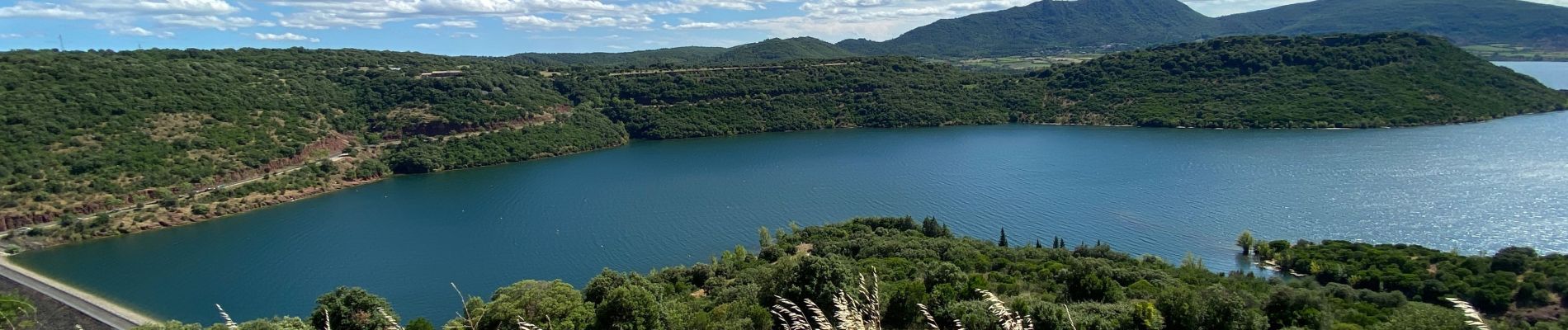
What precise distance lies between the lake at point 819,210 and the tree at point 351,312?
31.3ft

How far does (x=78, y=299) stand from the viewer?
103ft

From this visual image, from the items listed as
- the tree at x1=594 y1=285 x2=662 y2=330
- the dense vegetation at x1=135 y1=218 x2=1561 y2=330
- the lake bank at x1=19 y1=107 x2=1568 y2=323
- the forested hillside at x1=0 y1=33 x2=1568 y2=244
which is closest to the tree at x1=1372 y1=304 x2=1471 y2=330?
the dense vegetation at x1=135 y1=218 x2=1561 y2=330

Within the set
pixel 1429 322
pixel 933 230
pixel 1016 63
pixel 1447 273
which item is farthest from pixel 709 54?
pixel 1429 322

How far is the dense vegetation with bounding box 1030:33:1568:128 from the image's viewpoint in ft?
225

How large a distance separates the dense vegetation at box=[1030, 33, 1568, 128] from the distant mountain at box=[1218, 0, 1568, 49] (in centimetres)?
8780

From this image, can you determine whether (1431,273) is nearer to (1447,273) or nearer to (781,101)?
(1447,273)

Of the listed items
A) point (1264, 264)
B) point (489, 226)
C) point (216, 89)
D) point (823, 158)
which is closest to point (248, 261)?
point (489, 226)

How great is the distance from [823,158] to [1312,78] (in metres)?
50.2

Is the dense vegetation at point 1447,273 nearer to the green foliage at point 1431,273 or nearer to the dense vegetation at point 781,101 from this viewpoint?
the green foliage at point 1431,273

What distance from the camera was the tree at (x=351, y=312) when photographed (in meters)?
19.0

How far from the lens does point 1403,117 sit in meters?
65.8

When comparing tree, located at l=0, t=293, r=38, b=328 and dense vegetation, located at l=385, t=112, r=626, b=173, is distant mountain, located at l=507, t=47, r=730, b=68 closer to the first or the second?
dense vegetation, located at l=385, t=112, r=626, b=173

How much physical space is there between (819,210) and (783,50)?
377ft

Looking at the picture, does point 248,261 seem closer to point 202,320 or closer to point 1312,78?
point 202,320
